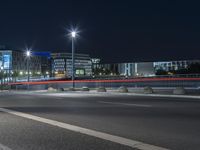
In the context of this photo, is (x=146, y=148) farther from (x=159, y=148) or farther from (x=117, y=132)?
(x=117, y=132)

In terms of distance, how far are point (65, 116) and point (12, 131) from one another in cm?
394

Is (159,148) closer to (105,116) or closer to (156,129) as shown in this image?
(156,129)

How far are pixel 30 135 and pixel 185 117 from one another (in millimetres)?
5994

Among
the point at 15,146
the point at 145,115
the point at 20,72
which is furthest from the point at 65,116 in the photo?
the point at 20,72

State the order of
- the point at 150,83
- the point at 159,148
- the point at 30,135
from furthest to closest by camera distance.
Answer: the point at 150,83, the point at 30,135, the point at 159,148

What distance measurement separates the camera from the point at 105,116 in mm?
13680

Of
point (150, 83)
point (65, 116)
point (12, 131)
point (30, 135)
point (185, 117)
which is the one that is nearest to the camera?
point (30, 135)

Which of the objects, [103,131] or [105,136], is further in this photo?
[103,131]

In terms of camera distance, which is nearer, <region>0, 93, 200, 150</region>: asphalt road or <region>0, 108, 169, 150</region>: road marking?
<region>0, 108, 169, 150</region>: road marking

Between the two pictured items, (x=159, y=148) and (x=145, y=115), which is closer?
(x=159, y=148)

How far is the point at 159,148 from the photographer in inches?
303

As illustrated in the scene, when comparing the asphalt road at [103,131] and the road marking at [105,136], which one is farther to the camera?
the asphalt road at [103,131]

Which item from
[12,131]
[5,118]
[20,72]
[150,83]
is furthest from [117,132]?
[20,72]

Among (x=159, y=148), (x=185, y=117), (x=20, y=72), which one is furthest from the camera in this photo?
(x=20, y=72)
